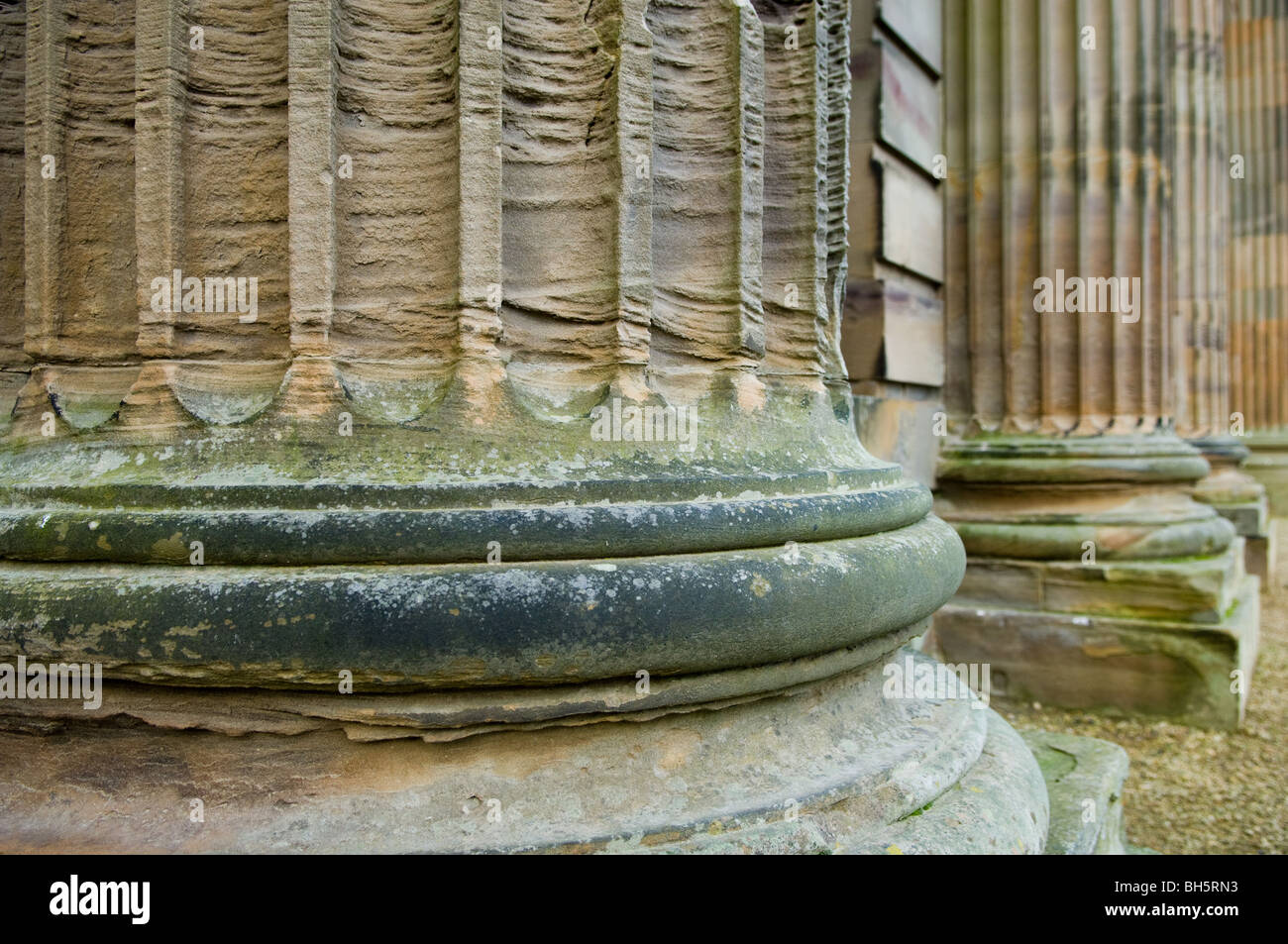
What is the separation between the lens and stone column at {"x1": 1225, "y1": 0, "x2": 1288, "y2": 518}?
41.5 ft

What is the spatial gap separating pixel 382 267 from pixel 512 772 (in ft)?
3.27

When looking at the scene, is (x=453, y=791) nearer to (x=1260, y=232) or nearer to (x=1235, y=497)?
(x=1235, y=497)

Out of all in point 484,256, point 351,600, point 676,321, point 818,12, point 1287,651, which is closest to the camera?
point 351,600

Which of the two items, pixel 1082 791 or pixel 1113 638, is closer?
pixel 1082 791

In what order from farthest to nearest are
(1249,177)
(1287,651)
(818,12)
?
(1249,177) < (1287,651) < (818,12)

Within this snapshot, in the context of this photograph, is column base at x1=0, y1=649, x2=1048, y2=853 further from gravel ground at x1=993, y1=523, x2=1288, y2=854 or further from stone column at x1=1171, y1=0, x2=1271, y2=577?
stone column at x1=1171, y1=0, x2=1271, y2=577

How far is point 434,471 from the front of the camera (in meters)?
1.76

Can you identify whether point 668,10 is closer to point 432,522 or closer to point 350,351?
point 350,351

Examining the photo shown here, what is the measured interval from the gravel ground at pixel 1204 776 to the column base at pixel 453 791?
2262mm

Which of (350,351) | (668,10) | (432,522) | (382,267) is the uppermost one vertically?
(668,10)

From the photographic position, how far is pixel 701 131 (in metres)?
2.14

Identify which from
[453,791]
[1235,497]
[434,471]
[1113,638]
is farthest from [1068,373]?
[453,791]

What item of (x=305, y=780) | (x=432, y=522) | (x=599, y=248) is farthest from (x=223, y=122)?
(x=305, y=780)

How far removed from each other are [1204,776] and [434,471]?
155 inches
